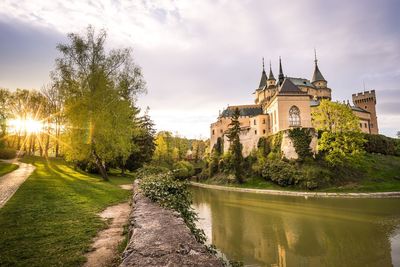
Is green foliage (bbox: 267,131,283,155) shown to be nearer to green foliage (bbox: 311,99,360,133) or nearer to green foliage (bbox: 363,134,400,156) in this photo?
green foliage (bbox: 311,99,360,133)

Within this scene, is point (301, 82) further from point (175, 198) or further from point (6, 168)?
point (175, 198)

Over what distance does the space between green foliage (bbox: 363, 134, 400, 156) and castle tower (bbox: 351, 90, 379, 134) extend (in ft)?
64.2

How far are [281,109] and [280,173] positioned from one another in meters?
11.8

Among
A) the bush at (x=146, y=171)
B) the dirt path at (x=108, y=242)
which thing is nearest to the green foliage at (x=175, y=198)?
the dirt path at (x=108, y=242)

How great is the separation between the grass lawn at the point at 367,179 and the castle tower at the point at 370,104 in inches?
1011

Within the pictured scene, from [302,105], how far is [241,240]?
35045 mm

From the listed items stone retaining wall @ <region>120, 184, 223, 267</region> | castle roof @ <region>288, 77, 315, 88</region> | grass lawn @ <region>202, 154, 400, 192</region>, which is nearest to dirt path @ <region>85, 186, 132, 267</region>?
stone retaining wall @ <region>120, 184, 223, 267</region>

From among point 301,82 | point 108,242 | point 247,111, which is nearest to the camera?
point 108,242

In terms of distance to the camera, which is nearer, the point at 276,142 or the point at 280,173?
the point at 280,173

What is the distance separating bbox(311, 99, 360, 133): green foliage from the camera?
35.6 metres

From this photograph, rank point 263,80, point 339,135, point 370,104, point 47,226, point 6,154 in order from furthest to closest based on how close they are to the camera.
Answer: point 263,80
point 370,104
point 339,135
point 6,154
point 47,226

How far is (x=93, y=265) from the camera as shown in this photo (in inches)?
223

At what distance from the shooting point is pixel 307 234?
1375 centimetres

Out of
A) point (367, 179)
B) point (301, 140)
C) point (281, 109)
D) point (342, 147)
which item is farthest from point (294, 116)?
point (367, 179)
